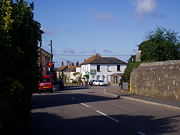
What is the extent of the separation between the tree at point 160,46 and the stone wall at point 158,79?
1.83 metres

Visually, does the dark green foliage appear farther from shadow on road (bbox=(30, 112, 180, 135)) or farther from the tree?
shadow on road (bbox=(30, 112, 180, 135))

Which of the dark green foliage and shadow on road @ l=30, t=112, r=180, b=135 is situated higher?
the dark green foliage

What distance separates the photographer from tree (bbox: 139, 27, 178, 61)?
109 ft

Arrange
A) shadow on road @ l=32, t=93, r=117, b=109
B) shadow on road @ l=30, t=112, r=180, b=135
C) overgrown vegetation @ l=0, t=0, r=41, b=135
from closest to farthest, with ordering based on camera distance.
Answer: overgrown vegetation @ l=0, t=0, r=41, b=135
shadow on road @ l=30, t=112, r=180, b=135
shadow on road @ l=32, t=93, r=117, b=109

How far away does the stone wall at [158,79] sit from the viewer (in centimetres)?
2447

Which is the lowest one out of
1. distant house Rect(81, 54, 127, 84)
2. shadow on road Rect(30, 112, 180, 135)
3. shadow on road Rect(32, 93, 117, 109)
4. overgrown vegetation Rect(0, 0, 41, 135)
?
shadow on road Rect(30, 112, 180, 135)

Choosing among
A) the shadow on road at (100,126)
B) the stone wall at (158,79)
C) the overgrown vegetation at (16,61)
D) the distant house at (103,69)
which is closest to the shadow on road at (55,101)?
the stone wall at (158,79)

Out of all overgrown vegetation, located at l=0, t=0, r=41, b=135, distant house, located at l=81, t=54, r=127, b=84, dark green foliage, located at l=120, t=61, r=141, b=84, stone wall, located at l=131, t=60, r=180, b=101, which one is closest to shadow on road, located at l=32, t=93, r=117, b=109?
stone wall, located at l=131, t=60, r=180, b=101

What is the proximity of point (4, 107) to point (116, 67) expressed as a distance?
84784mm

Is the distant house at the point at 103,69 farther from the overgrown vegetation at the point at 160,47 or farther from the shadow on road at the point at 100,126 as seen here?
the shadow on road at the point at 100,126

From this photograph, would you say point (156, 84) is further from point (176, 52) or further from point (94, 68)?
point (94, 68)

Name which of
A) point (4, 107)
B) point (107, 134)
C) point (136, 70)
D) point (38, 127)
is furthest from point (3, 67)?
point (136, 70)

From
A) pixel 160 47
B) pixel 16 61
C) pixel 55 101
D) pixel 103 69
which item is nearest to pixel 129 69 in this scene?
pixel 160 47

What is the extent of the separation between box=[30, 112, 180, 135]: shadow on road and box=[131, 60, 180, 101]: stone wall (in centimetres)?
1082
